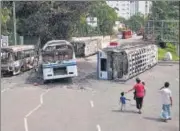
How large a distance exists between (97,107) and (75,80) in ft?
25.1

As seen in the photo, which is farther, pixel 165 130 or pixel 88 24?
pixel 88 24

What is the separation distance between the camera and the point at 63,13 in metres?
45.3

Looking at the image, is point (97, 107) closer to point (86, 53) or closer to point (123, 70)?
point (123, 70)

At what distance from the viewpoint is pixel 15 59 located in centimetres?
2836

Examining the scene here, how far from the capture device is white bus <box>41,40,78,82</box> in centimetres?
2455

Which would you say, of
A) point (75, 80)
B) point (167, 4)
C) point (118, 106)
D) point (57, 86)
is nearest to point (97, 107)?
point (118, 106)

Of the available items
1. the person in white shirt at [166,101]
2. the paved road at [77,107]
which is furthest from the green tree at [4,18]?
the person in white shirt at [166,101]

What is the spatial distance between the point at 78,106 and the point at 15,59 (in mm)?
10654

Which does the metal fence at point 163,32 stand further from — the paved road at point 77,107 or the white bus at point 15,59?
the paved road at point 77,107

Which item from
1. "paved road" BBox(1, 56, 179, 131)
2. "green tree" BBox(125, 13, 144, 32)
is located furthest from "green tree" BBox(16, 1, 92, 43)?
"green tree" BBox(125, 13, 144, 32)

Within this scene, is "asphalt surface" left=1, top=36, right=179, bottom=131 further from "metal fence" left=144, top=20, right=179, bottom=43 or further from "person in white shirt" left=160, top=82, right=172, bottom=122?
"metal fence" left=144, top=20, right=179, bottom=43

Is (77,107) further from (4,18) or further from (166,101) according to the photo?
(4,18)

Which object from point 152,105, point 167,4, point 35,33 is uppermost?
point 167,4

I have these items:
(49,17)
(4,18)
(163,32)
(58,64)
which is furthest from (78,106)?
(163,32)
